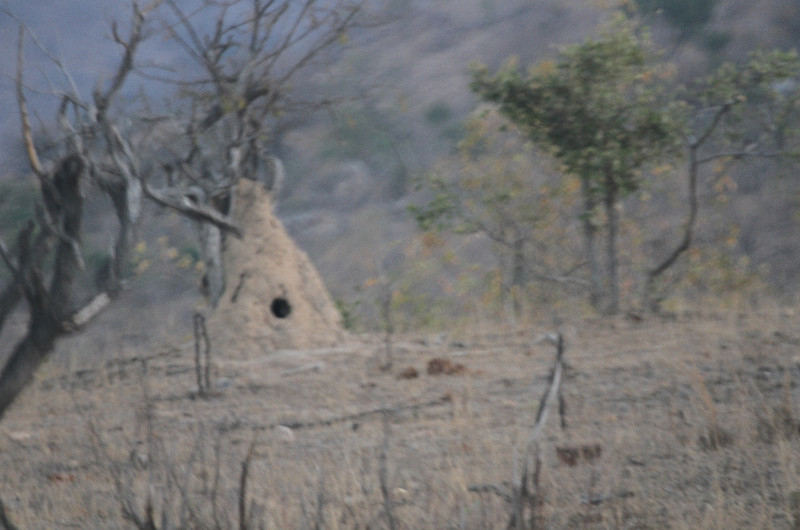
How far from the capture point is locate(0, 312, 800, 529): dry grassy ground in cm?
306

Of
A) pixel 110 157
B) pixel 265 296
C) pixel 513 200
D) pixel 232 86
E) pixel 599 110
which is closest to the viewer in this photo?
pixel 110 157

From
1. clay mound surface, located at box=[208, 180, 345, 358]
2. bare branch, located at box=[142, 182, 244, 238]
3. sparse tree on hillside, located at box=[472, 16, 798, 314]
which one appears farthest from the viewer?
sparse tree on hillside, located at box=[472, 16, 798, 314]

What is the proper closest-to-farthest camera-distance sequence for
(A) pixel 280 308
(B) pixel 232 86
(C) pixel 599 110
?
(B) pixel 232 86
(A) pixel 280 308
(C) pixel 599 110

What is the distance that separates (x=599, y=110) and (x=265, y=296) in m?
4.18

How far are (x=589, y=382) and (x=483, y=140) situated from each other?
7.47 metres

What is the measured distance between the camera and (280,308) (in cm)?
855

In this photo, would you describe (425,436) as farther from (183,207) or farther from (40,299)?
(40,299)

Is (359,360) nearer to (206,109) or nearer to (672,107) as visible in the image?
(206,109)

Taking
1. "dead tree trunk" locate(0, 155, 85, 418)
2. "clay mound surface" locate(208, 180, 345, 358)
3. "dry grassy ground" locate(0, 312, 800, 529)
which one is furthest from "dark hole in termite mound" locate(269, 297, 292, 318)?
"dead tree trunk" locate(0, 155, 85, 418)

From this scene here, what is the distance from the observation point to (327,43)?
17.6 ft

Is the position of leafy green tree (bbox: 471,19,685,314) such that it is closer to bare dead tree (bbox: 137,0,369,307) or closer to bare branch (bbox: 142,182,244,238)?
bare dead tree (bbox: 137,0,369,307)

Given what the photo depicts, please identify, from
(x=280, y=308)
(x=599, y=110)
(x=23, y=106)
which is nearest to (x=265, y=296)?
(x=280, y=308)

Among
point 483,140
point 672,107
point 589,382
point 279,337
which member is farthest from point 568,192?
point 589,382

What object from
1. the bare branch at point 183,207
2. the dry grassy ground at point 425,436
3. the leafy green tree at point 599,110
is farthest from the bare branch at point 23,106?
the leafy green tree at point 599,110
